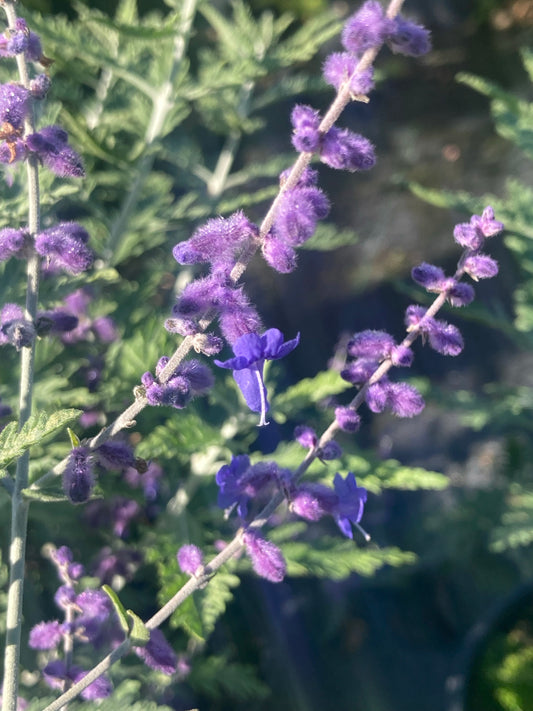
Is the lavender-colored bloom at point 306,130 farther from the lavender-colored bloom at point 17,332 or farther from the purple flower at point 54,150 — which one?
the lavender-colored bloom at point 17,332

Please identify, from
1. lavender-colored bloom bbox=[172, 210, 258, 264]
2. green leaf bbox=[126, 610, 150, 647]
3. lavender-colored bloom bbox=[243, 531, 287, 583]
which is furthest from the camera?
lavender-colored bloom bbox=[243, 531, 287, 583]

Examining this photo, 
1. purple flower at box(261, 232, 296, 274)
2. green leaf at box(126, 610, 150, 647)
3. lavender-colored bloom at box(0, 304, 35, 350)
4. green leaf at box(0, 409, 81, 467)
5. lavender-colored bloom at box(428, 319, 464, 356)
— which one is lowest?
green leaf at box(126, 610, 150, 647)

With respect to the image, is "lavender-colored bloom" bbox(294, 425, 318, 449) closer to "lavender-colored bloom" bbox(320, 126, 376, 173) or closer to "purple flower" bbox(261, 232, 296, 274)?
"purple flower" bbox(261, 232, 296, 274)

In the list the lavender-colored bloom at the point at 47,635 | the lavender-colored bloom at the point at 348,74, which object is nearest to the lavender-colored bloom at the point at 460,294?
the lavender-colored bloom at the point at 348,74

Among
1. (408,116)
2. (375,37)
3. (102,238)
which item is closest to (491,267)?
(375,37)

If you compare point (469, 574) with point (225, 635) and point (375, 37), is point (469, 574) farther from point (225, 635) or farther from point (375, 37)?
A: point (375, 37)

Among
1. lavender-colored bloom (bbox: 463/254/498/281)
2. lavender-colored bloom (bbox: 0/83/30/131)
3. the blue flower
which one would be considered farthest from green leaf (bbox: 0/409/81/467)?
lavender-colored bloom (bbox: 463/254/498/281)
